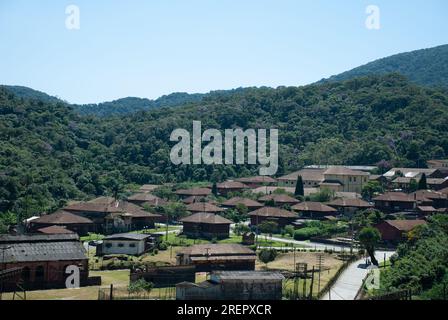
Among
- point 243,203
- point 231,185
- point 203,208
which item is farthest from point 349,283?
point 231,185

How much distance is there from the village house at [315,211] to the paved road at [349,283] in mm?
19948

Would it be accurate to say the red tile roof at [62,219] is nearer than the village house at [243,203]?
Yes

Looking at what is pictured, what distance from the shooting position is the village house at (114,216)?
6256cm

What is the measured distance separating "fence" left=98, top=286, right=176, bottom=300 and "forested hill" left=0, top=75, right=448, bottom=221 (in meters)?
31.1

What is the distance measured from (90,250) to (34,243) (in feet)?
37.0

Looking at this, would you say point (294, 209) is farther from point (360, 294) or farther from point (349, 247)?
point (360, 294)

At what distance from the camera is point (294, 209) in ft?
225

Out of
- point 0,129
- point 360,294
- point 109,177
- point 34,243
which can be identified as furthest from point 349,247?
point 0,129

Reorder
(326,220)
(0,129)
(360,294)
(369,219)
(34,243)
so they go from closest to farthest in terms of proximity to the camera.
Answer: (360,294) → (34,243) → (369,219) → (326,220) → (0,129)

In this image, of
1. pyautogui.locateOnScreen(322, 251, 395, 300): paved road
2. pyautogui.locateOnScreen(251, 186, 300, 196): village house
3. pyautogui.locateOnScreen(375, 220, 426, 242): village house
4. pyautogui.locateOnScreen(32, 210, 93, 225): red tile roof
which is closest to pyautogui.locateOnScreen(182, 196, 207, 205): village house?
pyautogui.locateOnScreen(251, 186, 300, 196): village house

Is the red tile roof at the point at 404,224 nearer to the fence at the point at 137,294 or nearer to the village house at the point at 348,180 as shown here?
the fence at the point at 137,294

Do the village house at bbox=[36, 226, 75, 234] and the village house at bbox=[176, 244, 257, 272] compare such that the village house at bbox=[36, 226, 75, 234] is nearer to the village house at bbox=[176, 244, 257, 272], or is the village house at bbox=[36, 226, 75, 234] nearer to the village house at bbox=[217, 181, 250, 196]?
the village house at bbox=[176, 244, 257, 272]

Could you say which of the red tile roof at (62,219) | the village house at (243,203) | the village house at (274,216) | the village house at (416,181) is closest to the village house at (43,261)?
the red tile roof at (62,219)
